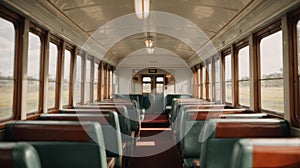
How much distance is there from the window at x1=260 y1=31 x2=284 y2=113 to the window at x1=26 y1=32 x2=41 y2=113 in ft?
10.2

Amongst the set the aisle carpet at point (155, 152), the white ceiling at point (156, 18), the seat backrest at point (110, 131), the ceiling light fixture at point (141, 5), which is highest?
the white ceiling at point (156, 18)

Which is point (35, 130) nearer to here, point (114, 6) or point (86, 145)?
point (86, 145)

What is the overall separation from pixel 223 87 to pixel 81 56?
3.21 meters

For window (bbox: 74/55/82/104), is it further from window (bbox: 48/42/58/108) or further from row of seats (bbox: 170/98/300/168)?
row of seats (bbox: 170/98/300/168)

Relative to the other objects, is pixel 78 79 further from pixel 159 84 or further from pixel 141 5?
pixel 159 84

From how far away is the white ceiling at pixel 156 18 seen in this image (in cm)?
329

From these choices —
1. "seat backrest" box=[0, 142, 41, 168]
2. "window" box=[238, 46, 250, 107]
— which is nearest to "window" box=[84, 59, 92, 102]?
"window" box=[238, 46, 250, 107]

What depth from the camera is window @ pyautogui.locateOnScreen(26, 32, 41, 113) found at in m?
3.16

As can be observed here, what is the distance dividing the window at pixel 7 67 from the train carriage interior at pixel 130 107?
0.04 ft

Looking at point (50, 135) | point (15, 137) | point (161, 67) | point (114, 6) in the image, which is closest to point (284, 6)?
point (114, 6)

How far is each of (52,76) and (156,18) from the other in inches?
77.3

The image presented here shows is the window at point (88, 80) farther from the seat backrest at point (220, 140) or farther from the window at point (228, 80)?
the seat backrest at point (220, 140)

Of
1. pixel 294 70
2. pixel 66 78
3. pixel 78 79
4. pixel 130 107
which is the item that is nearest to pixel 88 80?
pixel 78 79

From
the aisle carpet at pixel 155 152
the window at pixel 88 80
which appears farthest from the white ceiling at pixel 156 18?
the aisle carpet at pixel 155 152
